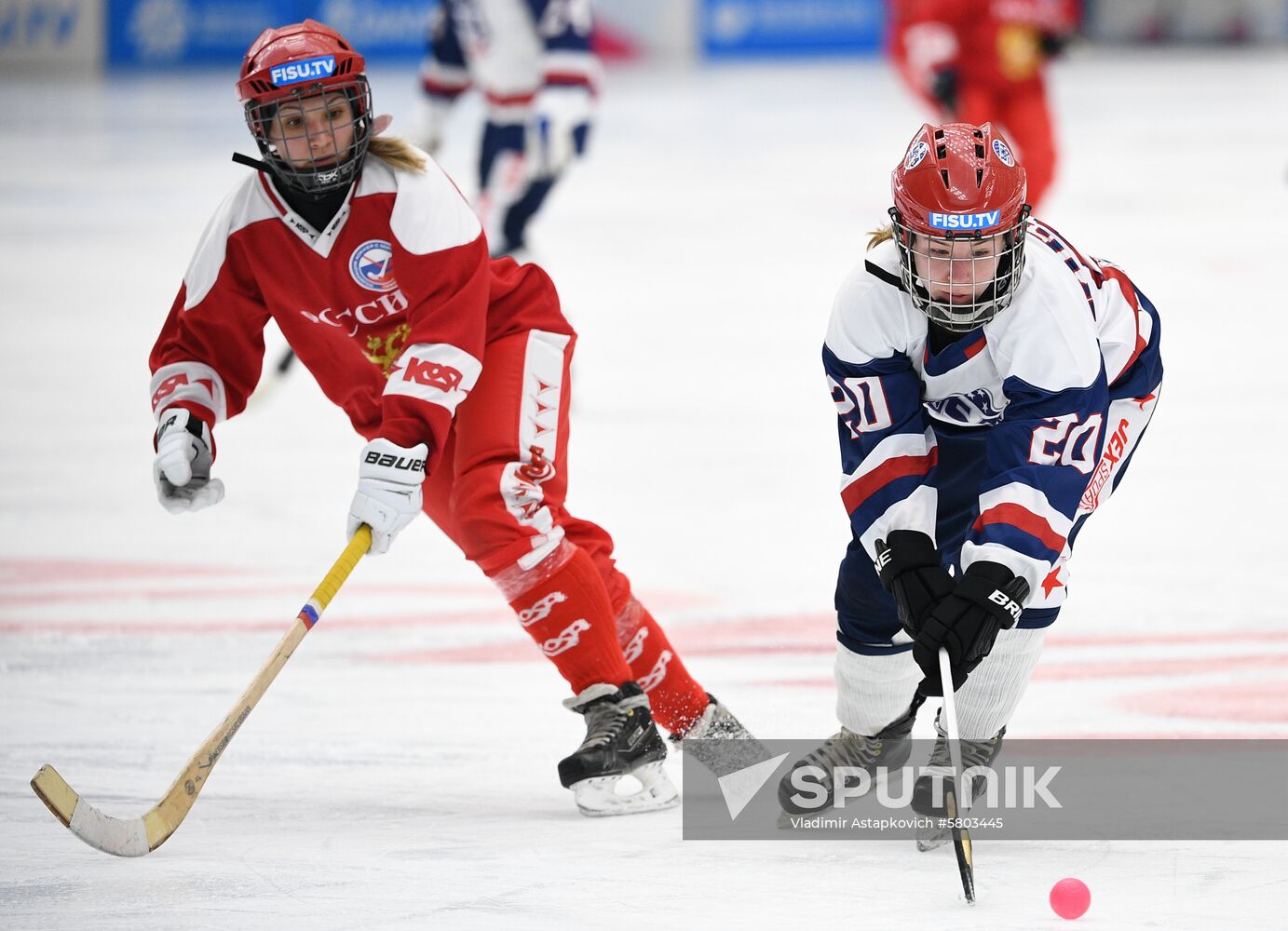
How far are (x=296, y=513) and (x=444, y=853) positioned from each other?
228 centimetres

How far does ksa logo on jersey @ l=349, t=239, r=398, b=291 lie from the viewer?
3.00m

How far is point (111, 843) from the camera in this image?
2693 mm

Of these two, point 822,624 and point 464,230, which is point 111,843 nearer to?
point 464,230

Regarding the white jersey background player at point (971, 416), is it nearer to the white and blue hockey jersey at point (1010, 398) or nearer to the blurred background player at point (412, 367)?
the white and blue hockey jersey at point (1010, 398)

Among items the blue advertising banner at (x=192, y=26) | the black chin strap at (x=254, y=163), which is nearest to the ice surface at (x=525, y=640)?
the black chin strap at (x=254, y=163)

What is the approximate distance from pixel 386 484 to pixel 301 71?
2.21ft

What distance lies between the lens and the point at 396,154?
302 centimetres

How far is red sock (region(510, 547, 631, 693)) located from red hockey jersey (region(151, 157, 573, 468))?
288 mm

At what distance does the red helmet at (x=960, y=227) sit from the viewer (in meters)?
2.55

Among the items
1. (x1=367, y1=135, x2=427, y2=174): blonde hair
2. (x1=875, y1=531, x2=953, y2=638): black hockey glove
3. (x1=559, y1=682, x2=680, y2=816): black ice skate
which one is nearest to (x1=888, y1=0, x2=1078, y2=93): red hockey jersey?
(x1=367, y1=135, x2=427, y2=174): blonde hair

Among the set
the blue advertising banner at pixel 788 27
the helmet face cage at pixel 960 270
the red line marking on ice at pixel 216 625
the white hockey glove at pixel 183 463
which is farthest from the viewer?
the blue advertising banner at pixel 788 27

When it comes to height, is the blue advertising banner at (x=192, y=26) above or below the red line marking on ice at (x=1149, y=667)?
below

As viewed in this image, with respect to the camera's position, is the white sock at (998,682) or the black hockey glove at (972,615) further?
the white sock at (998,682)

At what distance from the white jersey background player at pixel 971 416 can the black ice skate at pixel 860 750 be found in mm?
77
